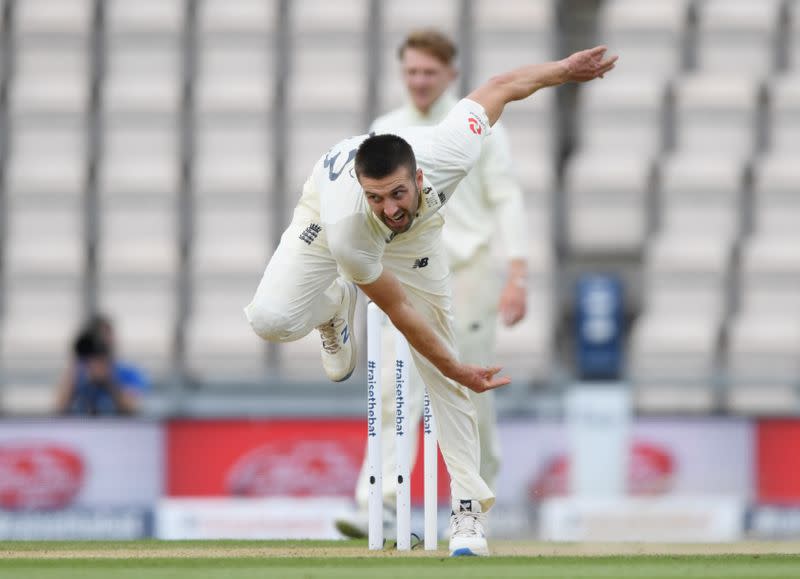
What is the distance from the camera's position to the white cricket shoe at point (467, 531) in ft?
18.1

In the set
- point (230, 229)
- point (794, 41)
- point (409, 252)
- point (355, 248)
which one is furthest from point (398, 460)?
point (794, 41)

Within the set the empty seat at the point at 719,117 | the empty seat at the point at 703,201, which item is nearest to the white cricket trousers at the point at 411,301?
the empty seat at the point at 703,201

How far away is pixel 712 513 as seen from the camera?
361 inches

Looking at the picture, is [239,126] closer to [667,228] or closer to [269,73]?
[269,73]

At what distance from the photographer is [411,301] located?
552 cm

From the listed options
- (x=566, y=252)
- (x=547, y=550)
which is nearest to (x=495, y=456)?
(x=547, y=550)

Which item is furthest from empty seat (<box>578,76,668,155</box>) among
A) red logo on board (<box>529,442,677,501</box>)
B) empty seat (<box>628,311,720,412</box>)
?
red logo on board (<box>529,442,677,501</box>)

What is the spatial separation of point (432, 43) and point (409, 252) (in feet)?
4.45

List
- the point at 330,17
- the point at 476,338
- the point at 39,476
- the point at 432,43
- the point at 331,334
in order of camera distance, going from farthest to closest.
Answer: the point at 330,17 < the point at 39,476 < the point at 476,338 < the point at 432,43 < the point at 331,334

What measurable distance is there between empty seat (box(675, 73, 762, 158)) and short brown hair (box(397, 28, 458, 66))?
6.49m

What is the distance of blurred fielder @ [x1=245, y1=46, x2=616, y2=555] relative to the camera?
16.4 feet

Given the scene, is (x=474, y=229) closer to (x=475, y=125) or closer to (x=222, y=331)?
(x=475, y=125)

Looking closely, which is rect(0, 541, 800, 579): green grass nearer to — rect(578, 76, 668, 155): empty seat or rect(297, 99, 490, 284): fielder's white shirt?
rect(297, 99, 490, 284): fielder's white shirt

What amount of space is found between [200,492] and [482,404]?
3553mm
